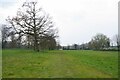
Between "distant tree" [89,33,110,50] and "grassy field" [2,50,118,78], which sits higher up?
"distant tree" [89,33,110,50]

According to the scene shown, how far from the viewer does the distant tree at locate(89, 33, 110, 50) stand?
12121 centimetres

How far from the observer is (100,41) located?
123 metres

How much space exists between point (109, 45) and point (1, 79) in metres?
116

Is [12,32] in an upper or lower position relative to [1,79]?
upper

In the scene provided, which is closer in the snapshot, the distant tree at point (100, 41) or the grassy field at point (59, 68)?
the grassy field at point (59, 68)

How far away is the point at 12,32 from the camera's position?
56000 millimetres

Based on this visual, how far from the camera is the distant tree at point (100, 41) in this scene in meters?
121

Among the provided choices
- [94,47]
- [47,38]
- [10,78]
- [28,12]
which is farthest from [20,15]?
[94,47]

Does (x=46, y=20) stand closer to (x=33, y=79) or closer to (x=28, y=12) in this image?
(x=28, y=12)

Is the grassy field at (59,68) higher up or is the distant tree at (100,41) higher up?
the distant tree at (100,41)

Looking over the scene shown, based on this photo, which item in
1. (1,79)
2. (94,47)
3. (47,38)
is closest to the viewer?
(1,79)

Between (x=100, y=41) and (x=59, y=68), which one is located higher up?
(x=100, y=41)

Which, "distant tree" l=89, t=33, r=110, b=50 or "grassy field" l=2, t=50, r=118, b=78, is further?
"distant tree" l=89, t=33, r=110, b=50

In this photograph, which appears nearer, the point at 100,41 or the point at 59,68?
the point at 59,68
